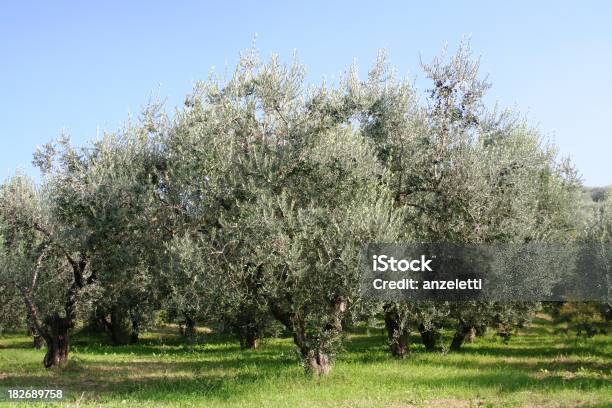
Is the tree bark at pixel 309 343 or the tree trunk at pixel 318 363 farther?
the tree trunk at pixel 318 363

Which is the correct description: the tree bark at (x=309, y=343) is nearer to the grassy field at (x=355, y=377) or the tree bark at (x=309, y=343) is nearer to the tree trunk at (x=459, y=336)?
the grassy field at (x=355, y=377)

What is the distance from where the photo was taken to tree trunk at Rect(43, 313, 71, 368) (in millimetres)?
29469

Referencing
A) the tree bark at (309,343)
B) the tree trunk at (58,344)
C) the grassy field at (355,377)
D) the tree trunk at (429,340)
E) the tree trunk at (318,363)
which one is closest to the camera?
the grassy field at (355,377)

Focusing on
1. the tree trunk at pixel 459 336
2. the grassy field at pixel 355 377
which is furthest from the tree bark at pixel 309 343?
the tree trunk at pixel 459 336

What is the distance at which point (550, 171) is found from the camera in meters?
41.9

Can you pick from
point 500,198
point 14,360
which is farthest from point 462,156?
point 14,360

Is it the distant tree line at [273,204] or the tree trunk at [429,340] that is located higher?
the distant tree line at [273,204]

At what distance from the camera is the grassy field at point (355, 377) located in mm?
18734

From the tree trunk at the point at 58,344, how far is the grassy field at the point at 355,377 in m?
0.67

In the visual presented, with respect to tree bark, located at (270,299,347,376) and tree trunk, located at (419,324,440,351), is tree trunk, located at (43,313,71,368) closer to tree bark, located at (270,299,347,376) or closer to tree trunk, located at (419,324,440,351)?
tree bark, located at (270,299,347,376)

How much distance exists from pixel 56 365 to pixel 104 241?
9.87m

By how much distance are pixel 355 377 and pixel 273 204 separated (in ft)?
24.4
